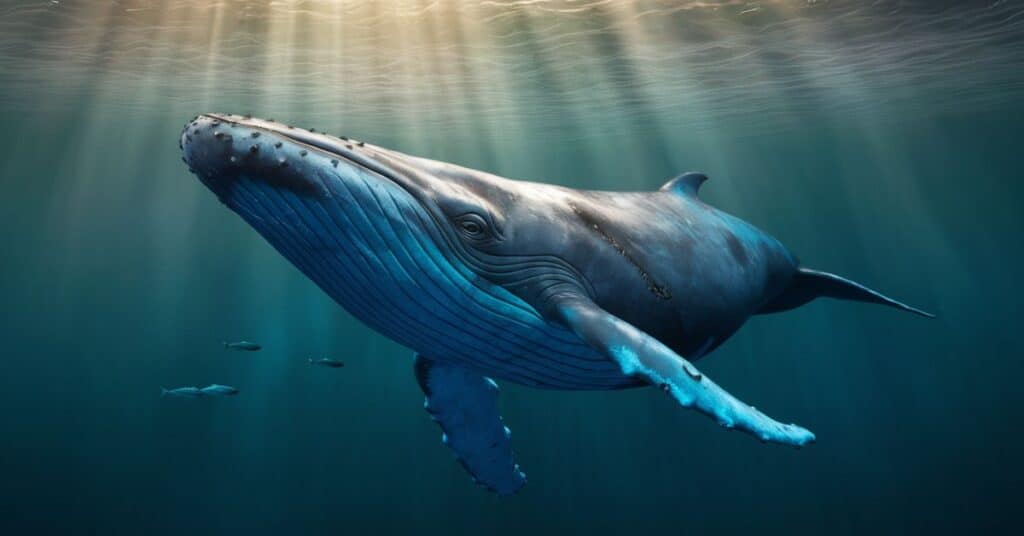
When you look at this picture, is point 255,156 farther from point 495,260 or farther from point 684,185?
point 684,185

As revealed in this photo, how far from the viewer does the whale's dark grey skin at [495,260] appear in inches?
141

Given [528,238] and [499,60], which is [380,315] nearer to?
[528,238]

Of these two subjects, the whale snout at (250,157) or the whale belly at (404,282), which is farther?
the whale belly at (404,282)

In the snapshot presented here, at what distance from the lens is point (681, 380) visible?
11.7 ft

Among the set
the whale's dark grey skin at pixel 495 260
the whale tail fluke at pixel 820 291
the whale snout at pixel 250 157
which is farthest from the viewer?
the whale tail fluke at pixel 820 291

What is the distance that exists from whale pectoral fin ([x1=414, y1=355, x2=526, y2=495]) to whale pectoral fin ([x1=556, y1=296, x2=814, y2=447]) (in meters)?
2.80

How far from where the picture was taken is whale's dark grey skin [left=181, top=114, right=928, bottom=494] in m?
3.57

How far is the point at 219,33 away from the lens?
19781 mm

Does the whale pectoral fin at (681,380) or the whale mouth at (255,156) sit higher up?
the whale mouth at (255,156)

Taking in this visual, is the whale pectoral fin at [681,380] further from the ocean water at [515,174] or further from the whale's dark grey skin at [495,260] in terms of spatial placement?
the ocean water at [515,174]

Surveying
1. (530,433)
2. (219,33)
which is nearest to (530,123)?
(530,433)

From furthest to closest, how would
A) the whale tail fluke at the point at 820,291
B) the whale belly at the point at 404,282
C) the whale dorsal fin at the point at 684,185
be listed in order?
the whale tail fluke at the point at 820,291, the whale dorsal fin at the point at 684,185, the whale belly at the point at 404,282

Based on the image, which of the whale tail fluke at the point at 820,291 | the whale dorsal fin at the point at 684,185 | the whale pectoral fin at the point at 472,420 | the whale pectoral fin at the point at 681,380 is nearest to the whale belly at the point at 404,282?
the whale pectoral fin at the point at 681,380

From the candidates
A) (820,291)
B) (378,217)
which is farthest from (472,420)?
(820,291)
